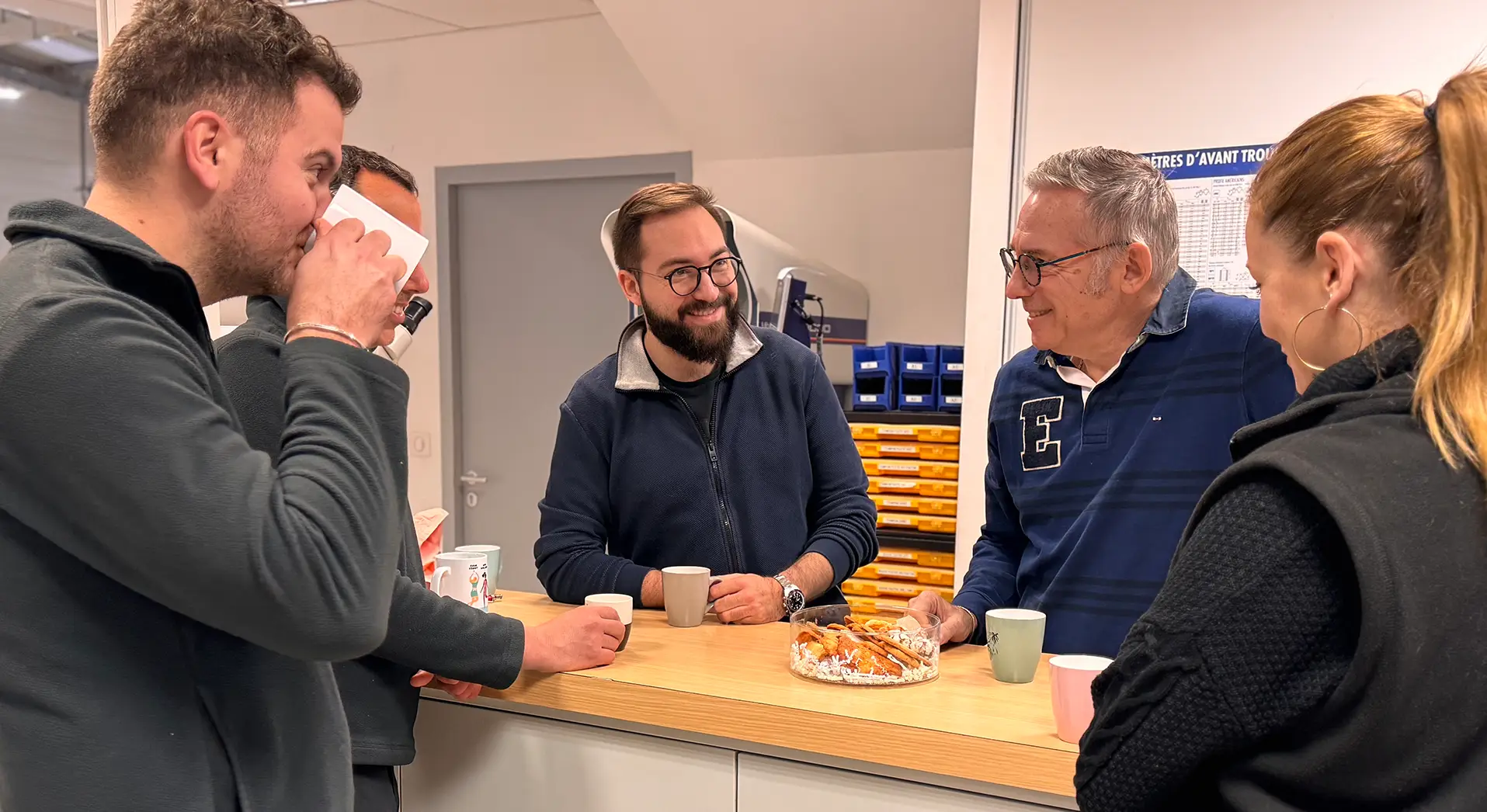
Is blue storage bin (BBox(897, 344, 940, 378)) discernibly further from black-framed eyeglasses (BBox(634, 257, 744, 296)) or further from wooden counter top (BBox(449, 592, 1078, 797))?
wooden counter top (BBox(449, 592, 1078, 797))

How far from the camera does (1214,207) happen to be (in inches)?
105

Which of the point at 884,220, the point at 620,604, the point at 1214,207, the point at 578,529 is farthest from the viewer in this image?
the point at 884,220

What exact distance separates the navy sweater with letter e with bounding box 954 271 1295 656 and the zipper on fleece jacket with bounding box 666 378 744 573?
0.45 meters

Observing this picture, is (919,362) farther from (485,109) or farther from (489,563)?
(485,109)

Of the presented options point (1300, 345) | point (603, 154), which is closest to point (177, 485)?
point (1300, 345)

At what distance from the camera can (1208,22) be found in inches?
105

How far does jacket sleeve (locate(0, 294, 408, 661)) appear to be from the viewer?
0.83 meters

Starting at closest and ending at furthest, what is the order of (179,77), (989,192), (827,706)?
(179,77) → (827,706) → (989,192)

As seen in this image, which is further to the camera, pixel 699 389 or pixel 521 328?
pixel 521 328

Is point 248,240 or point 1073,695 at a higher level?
point 248,240

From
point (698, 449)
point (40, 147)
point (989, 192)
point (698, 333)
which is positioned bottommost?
point (698, 449)

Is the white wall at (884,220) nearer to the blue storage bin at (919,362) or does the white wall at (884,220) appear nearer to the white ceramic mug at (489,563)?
the blue storage bin at (919,362)

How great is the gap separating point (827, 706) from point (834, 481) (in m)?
0.89

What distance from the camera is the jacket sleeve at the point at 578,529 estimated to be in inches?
77.9
